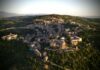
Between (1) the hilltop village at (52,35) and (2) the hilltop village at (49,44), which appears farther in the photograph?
(1) the hilltop village at (52,35)

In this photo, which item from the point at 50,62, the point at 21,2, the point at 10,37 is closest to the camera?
the point at 50,62

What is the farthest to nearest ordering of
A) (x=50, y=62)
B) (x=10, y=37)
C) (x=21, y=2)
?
(x=21, y=2) → (x=10, y=37) → (x=50, y=62)

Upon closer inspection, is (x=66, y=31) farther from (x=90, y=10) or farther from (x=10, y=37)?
(x=10, y=37)

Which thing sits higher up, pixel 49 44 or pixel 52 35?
pixel 52 35

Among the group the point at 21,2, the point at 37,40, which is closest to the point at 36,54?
the point at 37,40

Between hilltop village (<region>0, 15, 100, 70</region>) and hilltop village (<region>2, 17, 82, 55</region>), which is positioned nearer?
hilltop village (<region>0, 15, 100, 70</region>)

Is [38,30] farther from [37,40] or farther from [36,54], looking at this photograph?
[36,54]

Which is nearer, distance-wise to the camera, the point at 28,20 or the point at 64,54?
the point at 64,54

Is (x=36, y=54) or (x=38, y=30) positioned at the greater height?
(x=38, y=30)

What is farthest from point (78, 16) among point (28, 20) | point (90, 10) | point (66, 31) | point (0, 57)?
point (0, 57)

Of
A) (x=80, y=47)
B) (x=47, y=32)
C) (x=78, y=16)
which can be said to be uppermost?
(x=78, y=16)
